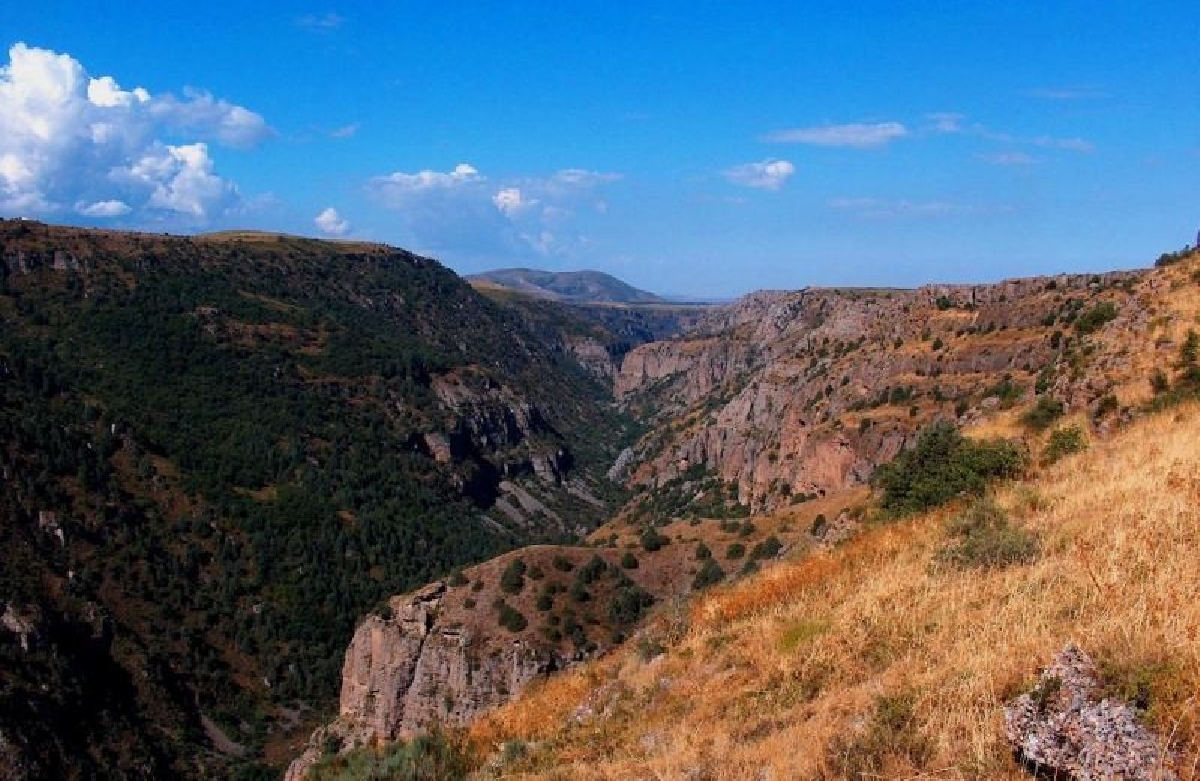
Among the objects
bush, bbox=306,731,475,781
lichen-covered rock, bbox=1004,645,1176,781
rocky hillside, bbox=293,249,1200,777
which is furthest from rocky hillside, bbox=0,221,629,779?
lichen-covered rock, bbox=1004,645,1176,781

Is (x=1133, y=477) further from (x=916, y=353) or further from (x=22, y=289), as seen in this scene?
(x=22, y=289)

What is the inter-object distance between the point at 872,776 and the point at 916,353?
107 m

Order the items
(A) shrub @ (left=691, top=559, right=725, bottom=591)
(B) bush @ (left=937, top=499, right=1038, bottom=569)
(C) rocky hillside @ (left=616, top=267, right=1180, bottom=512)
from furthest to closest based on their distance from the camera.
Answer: (C) rocky hillside @ (left=616, top=267, right=1180, bottom=512)
(A) shrub @ (left=691, top=559, right=725, bottom=591)
(B) bush @ (left=937, top=499, right=1038, bottom=569)

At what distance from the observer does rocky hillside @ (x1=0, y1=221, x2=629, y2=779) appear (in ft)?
300

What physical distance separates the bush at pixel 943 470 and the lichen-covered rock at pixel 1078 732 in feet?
38.3

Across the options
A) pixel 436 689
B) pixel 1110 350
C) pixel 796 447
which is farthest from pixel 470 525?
pixel 1110 350

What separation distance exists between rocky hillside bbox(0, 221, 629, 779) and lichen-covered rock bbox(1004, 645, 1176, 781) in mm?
86134

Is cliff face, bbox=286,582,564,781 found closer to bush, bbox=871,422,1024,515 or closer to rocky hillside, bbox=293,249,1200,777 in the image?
rocky hillside, bbox=293,249,1200,777

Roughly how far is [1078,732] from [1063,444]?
14.1 m

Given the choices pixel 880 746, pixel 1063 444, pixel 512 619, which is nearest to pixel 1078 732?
pixel 880 746

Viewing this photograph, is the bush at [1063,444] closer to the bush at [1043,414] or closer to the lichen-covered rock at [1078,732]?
the bush at [1043,414]

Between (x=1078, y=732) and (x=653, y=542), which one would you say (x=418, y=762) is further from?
(x=653, y=542)

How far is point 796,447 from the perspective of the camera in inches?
4441

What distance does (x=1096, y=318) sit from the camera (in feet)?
124
